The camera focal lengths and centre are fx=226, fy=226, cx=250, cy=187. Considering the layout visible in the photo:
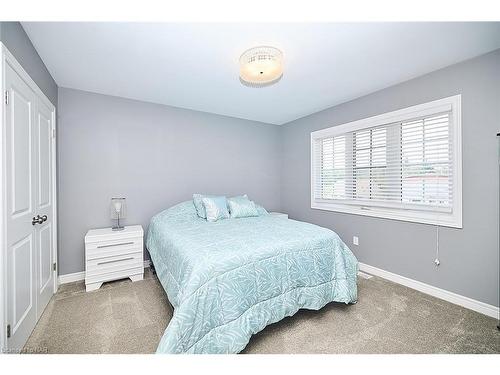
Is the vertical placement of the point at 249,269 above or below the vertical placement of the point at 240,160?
below

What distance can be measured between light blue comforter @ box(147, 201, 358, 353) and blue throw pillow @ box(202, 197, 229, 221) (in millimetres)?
373

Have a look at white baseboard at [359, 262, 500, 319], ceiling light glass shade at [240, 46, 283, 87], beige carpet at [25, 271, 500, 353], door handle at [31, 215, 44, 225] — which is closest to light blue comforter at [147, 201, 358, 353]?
beige carpet at [25, 271, 500, 353]

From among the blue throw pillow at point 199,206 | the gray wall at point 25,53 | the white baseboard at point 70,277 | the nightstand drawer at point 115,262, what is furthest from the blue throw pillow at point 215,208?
the gray wall at point 25,53

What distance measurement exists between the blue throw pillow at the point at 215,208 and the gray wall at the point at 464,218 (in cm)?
182

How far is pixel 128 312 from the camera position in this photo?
6.71ft

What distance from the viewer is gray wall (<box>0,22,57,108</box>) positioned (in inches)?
56.4

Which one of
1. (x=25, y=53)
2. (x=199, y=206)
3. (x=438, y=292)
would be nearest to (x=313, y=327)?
(x=438, y=292)

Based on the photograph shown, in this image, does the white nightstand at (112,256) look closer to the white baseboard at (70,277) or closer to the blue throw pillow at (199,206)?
the white baseboard at (70,277)

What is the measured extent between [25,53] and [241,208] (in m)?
2.49

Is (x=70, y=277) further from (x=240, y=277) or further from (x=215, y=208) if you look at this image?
(x=240, y=277)

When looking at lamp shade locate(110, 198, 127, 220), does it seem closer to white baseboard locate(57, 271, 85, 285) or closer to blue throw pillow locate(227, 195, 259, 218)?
white baseboard locate(57, 271, 85, 285)

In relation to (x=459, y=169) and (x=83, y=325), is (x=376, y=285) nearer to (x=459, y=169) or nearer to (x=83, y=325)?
(x=459, y=169)

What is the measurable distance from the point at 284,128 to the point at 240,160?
113 cm

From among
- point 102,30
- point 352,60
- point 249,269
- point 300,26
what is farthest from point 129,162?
point 352,60
